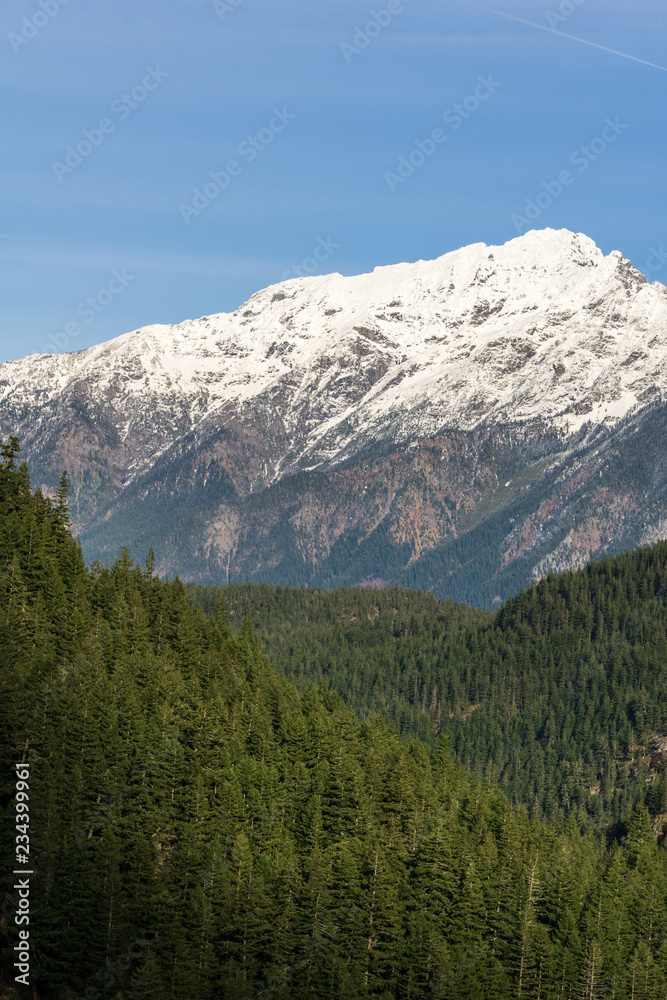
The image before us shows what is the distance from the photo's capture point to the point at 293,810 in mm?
117125

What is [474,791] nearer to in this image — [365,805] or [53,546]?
[365,805]

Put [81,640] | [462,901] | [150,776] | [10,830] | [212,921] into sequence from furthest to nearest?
[81,640], [462,901], [150,776], [212,921], [10,830]

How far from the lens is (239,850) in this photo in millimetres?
103438

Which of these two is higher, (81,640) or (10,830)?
(81,640)

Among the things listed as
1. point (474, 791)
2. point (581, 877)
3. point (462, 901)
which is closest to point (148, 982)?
point (462, 901)

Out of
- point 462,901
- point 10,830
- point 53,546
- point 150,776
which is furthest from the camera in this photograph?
point 53,546

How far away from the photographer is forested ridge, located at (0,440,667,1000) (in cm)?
9506

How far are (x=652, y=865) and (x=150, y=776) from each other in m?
68.6

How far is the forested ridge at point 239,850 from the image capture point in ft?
312

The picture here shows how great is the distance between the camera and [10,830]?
3622 inches

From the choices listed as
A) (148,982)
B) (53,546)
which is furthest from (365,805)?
(53,546)

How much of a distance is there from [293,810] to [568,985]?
2779cm

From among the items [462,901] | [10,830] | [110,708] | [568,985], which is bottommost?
[568,985]

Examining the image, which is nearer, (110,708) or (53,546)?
(110,708)
